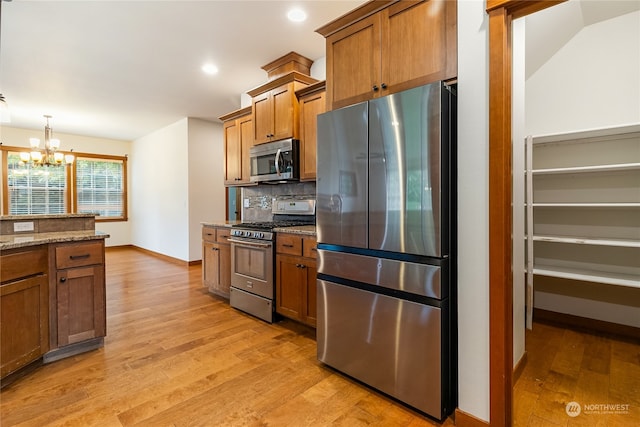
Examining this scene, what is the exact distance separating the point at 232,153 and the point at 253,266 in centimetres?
188

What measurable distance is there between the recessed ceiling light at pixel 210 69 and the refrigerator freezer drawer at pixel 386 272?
2819mm

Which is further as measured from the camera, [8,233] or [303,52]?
[303,52]

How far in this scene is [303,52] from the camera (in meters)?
3.44

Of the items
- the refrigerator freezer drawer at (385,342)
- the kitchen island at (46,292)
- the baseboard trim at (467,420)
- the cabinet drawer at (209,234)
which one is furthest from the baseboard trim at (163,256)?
the baseboard trim at (467,420)

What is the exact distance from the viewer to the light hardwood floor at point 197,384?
1749 millimetres

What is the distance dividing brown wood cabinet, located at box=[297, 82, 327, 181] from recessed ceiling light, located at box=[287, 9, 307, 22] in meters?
0.58

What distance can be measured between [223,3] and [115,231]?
6.98 metres

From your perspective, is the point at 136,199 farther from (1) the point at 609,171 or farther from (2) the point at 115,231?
(1) the point at 609,171

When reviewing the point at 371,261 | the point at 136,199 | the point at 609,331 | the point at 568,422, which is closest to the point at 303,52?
the point at 371,261

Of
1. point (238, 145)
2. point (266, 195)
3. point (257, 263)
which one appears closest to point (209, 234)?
point (266, 195)

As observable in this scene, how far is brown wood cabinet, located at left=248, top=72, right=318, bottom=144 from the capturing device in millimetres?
3334

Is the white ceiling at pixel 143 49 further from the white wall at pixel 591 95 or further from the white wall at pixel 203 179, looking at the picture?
the white wall at pixel 591 95

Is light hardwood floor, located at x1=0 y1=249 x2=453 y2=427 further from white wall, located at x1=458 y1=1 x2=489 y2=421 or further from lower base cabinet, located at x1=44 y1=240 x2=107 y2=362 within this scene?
white wall, located at x1=458 y1=1 x2=489 y2=421

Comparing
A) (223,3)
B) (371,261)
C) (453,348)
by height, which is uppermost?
(223,3)
